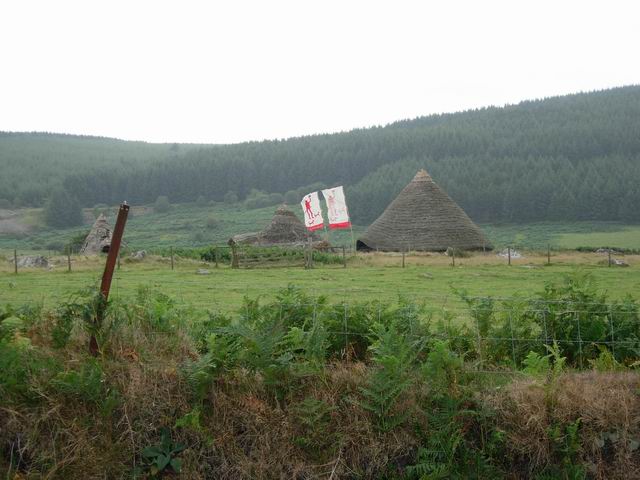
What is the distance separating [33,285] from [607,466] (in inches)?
568

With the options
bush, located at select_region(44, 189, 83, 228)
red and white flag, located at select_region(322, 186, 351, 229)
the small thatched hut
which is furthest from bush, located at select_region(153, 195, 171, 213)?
red and white flag, located at select_region(322, 186, 351, 229)

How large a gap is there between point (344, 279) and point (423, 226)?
18.3 metres

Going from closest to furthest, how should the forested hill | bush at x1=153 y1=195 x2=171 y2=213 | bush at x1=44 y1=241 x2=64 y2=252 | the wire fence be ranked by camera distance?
the wire fence
bush at x1=44 y1=241 x2=64 y2=252
the forested hill
bush at x1=153 y1=195 x2=171 y2=213

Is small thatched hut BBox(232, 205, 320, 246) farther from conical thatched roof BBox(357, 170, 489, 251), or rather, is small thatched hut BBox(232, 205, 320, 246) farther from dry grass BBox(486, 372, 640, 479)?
dry grass BBox(486, 372, 640, 479)

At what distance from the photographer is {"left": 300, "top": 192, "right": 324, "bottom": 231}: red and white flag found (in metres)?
31.3

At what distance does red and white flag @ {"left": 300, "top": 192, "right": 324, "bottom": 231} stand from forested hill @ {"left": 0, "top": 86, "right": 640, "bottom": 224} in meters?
47.3

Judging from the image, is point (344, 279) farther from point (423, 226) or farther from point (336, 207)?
point (423, 226)

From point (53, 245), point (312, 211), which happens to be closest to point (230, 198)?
point (53, 245)

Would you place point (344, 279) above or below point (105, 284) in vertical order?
below

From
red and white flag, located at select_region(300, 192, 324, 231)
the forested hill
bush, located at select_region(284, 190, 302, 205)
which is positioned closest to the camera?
red and white flag, located at select_region(300, 192, 324, 231)

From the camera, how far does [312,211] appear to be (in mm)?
31484

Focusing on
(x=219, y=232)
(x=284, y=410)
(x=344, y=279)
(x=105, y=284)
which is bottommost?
(x=219, y=232)

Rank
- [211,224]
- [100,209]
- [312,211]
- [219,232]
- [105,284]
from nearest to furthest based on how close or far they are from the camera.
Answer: [105,284]
[312,211]
[219,232]
[211,224]
[100,209]

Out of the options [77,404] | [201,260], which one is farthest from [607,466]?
[201,260]
